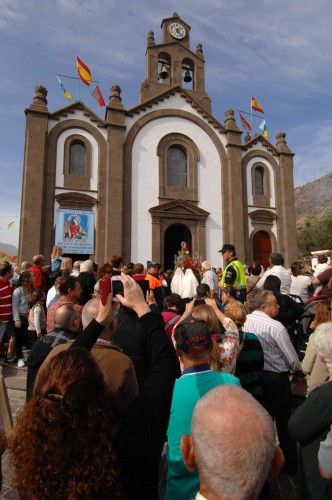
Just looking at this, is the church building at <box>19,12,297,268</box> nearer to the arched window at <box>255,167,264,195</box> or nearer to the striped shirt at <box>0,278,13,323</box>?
the arched window at <box>255,167,264,195</box>

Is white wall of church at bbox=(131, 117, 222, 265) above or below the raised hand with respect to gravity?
above

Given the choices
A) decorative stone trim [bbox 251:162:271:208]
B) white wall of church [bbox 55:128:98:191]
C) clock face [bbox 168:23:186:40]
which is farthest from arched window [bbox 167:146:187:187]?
clock face [bbox 168:23:186:40]

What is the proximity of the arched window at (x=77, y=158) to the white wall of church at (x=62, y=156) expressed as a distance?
494 millimetres

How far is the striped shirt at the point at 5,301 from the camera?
7.24 m

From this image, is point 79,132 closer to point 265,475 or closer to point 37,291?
point 37,291

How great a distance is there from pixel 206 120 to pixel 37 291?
61.7ft

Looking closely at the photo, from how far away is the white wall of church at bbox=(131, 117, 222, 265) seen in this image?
2053 centimetres

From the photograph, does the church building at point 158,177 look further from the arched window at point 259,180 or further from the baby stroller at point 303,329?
the baby stroller at point 303,329

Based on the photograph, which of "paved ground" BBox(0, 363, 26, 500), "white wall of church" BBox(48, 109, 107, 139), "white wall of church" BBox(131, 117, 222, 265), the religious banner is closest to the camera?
"paved ground" BBox(0, 363, 26, 500)

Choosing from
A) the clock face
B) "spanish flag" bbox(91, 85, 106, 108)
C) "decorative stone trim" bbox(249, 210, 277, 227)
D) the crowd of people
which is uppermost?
the clock face

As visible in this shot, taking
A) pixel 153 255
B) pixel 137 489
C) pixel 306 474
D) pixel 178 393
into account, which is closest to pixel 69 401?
pixel 137 489

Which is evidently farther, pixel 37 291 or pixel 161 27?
pixel 161 27

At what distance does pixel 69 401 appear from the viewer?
4.61 feet

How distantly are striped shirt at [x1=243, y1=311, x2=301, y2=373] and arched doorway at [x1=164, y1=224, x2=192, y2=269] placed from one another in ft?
58.0
